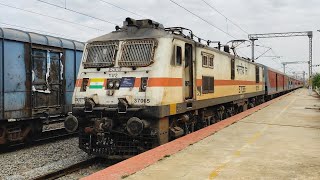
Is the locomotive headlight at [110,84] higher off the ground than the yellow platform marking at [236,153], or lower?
higher

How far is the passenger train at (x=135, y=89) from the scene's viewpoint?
855 centimetres

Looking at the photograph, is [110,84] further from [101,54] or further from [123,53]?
[101,54]

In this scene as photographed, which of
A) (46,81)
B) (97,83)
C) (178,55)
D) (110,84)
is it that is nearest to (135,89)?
(110,84)

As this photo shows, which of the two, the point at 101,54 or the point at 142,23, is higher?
the point at 142,23

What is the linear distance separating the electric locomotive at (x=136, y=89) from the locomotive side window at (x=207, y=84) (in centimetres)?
33

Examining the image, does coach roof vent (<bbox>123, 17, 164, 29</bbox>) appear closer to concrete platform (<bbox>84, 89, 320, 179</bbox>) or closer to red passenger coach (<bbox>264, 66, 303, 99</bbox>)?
concrete platform (<bbox>84, 89, 320, 179</bbox>)

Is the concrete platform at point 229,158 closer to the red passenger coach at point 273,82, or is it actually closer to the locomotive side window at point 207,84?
the locomotive side window at point 207,84

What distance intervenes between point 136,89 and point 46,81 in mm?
4702

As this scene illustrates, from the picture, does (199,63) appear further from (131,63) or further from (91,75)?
(91,75)

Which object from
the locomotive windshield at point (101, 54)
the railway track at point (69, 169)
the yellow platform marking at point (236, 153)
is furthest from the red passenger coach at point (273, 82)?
the railway track at point (69, 169)

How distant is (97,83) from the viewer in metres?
9.30

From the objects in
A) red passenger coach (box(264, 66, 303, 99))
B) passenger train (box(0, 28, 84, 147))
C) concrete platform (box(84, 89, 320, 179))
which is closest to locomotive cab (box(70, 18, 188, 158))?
concrete platform (box(84, 89, 320, 179))

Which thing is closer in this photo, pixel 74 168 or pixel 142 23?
pixel 74 168

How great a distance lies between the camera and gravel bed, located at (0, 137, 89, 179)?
8234 mm
